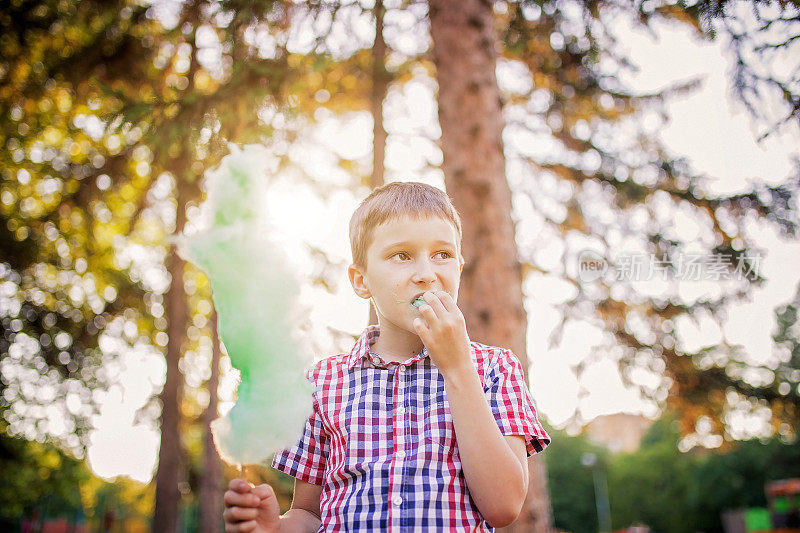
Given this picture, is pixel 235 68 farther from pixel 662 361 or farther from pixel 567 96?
pixel 662 361

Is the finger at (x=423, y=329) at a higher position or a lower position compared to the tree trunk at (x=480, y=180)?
lower

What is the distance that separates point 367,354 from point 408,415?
279 millimetres

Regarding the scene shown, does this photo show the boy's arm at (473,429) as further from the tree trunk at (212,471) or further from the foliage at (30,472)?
the foliage at (30,472)

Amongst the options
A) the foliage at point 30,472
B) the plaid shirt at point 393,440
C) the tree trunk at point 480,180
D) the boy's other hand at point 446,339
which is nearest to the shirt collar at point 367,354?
the plaid shirt at point 393,440

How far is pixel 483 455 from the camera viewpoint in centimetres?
172

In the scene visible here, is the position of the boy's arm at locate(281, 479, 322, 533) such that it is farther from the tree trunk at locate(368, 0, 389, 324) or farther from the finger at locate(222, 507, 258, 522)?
the tree trunk at locate(368, 0, 389, 324)

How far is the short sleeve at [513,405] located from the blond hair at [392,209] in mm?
437

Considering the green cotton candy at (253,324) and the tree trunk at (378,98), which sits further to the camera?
the tree trunk at (378,98)

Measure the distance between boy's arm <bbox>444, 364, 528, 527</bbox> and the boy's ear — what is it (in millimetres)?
548

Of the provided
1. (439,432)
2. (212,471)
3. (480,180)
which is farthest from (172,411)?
(439,432)

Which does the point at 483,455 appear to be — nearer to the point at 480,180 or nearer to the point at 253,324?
the point at 253,324

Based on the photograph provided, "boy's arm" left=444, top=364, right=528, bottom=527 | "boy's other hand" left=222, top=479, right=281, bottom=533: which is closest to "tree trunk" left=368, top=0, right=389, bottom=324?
"boy's arm" left=444, top=364, right=528, bottom=527

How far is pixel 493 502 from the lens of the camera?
1740 mm

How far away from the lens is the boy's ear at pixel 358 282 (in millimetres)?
2213
